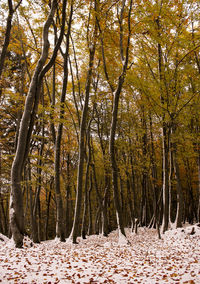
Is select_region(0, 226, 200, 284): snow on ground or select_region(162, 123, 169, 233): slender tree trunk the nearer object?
select_region(0, 226, 200, 284): snow on ground

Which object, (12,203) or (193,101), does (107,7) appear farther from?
(12,203)

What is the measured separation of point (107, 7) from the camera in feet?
35.1

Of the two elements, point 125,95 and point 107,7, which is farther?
point 125,95

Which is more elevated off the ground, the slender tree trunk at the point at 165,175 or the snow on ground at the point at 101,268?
the slender tree trunk at the point at 165,175

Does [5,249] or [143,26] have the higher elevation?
[143,26]

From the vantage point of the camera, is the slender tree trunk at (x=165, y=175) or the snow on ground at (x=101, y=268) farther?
the slender tree trunk at (x=165, y=175)

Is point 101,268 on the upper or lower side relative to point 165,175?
lower

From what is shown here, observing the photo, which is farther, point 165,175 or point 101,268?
point 165,175

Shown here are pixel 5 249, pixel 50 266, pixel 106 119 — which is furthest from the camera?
pixel 106 119

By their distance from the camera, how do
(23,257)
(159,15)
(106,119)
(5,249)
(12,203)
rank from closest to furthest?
1. (23,257)
2. (5,249)
3. (12,203)
4. (159,15)
5. (106,119)

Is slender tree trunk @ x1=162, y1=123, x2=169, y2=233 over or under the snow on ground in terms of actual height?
over

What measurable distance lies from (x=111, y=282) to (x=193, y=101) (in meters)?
9.37

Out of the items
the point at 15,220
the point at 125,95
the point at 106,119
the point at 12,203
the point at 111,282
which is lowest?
the point at 111,282

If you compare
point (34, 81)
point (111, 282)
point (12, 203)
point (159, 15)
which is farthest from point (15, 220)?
point (159, 15)
